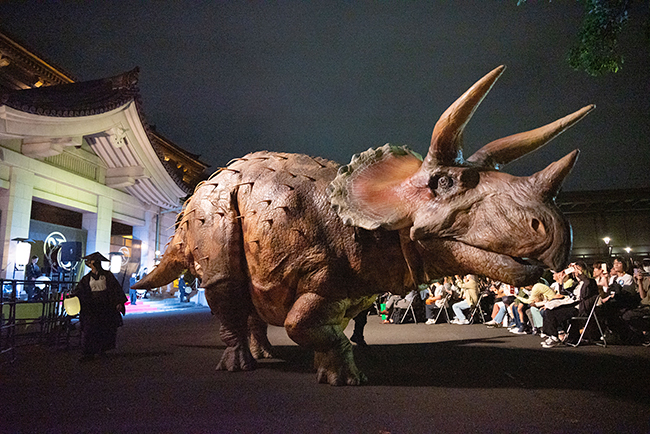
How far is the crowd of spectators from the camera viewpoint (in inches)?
243

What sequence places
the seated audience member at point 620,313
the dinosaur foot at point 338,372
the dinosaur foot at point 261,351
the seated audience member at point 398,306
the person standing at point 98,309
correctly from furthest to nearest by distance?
1. the seated audience member at point 398,306
2. the seated audience member at point 620,313
3. the person standing at point 98,309
4. the dinosaur foot at point 261,351
5. the dinosaur foot at point 338,372

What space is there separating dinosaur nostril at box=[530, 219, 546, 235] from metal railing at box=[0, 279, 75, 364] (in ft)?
18.5

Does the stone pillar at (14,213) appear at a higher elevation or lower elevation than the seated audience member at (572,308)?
higher

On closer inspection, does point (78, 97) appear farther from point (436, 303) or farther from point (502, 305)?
point (502, 305)

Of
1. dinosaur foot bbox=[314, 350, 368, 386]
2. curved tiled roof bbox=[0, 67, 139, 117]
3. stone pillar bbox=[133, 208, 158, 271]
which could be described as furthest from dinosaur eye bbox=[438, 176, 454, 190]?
stone pillar bbox=[133, 208, 158, 271]

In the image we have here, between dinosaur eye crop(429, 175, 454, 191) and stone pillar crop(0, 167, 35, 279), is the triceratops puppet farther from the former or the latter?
stone pillar crop(0, 167, 35, 279)

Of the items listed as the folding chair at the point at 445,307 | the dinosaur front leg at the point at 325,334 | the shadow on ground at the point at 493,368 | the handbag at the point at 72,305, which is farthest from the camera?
the folding chair at the point at 445,307

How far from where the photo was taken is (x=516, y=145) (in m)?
2.70

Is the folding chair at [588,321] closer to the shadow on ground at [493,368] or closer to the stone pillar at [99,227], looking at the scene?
the shadow on ground at [493,368]

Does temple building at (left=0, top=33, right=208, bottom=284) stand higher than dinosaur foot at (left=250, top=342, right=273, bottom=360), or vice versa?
temple building at (left=0, top=33, right=208, bottom=284)

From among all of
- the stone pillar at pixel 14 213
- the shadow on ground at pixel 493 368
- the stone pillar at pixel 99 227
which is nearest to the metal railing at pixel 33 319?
the stone pillar at pixel 14 213

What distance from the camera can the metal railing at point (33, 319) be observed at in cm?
535

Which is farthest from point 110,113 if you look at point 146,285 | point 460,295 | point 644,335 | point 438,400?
point 644,335

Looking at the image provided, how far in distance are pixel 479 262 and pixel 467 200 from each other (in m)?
0.38
